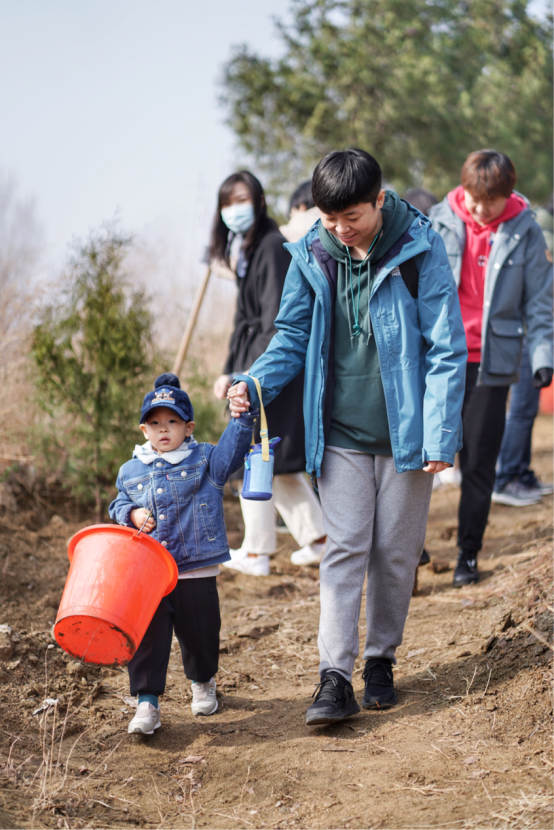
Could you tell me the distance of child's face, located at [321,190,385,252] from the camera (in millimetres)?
2547

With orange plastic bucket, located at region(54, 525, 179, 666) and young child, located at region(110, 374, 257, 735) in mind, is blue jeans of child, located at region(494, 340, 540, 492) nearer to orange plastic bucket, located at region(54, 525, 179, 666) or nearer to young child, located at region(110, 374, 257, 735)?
young child, located at region(110, 374, 257, 735)

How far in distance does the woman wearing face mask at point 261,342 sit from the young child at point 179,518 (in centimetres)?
122

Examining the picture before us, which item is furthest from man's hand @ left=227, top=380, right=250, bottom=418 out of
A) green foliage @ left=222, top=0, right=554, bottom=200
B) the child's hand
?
green foliage @ left=222, top=0, right=554, bottom=200

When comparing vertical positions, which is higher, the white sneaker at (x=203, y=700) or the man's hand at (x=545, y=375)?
the man's hand at (x=545, y=375)

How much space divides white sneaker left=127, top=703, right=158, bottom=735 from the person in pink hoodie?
1997 mm

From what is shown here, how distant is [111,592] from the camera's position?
251 centimetres

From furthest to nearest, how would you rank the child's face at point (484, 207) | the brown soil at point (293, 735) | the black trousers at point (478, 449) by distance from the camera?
1. the black trousers at point (478, 449)
2. the child's face at point (484, 207)
3. the brown soil at point (293, 735)

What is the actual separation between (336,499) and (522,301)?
1928 millimetres

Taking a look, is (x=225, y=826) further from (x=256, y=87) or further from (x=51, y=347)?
(x=256, y=87)

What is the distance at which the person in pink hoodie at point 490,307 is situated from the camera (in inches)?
155

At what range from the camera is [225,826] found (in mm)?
2197

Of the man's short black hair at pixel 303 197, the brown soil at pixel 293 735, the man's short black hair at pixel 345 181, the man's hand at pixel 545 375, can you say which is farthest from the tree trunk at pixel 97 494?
the man's short black hair at pixel 345 181

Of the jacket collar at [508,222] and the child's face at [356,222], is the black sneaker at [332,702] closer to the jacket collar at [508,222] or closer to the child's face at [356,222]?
the child's face at [356,222]

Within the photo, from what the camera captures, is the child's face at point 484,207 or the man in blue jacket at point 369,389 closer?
the man in blue jacket at point 369,389
